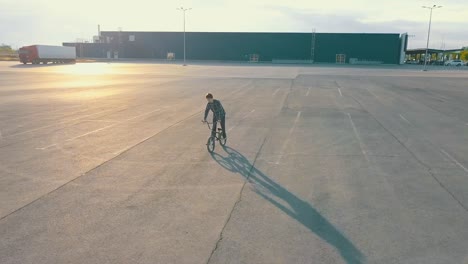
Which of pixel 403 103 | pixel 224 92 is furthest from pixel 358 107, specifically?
pixel 224 92

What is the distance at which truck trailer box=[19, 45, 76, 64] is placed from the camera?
66562 mm

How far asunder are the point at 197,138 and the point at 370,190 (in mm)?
6280

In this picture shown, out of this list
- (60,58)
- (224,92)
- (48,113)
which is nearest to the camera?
(48,113)

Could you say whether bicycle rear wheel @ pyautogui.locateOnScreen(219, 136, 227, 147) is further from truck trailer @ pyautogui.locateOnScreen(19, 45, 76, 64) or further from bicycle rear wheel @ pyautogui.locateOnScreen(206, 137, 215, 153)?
truck trailer @ pyautogui.locateOnScreen(19, 45, 76, 64)

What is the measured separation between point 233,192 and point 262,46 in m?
98.4

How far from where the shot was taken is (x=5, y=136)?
40.8 ft

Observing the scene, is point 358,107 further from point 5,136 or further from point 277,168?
point 5,136

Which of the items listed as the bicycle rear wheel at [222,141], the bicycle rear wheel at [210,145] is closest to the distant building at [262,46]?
the bicycle rear wheel at [222,141]

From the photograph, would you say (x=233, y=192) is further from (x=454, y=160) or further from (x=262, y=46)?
(x=262, y=46)

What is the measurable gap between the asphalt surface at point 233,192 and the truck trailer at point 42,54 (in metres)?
58.7

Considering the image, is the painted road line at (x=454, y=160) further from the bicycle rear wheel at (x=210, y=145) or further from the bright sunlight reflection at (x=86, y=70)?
the bright sunlight reflection at (x=86, y=70)

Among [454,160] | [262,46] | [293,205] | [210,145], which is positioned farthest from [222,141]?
[262,46]

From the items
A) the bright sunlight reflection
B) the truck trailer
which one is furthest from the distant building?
the bright sunlight reflection

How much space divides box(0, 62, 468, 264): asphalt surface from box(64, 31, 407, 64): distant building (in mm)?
88612
